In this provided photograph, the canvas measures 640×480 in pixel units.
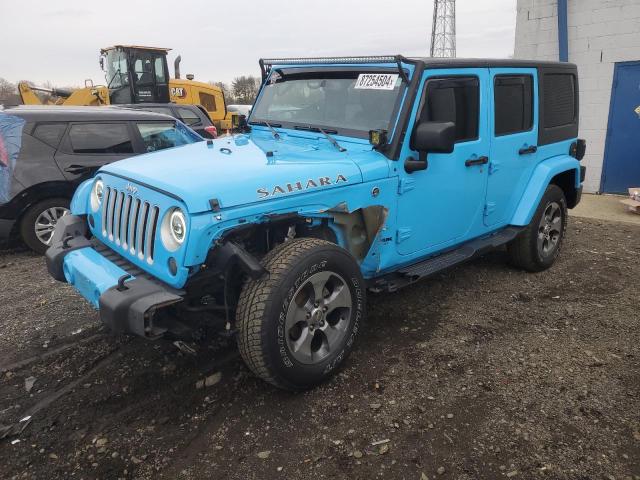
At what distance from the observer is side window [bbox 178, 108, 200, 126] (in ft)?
33.4

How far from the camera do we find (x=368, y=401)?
2.98 meters

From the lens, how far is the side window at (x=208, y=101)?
15.2 meters

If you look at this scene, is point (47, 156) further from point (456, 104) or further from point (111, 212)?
point (456, 104)

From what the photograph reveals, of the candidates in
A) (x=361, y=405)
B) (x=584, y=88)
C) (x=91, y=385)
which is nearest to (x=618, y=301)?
(x=361, y=405)

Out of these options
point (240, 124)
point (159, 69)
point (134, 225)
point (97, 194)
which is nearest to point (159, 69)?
point (159, 69)

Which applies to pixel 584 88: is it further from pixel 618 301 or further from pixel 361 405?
pixel 361 405

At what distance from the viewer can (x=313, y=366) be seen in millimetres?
2951

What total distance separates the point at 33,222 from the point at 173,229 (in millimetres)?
3931

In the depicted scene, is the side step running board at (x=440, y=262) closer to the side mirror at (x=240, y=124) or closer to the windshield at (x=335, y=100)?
the windshield at (x=335, y=100)

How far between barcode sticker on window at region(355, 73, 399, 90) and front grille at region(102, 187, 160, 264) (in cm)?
177

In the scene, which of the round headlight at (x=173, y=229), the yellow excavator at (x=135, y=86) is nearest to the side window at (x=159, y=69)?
the yellow excavator at (x=135, y=86)

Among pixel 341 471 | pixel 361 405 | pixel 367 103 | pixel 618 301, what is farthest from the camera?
pixel 618 301

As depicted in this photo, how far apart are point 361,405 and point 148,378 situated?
1.40 meters

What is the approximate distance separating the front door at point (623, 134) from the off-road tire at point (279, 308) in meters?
7.60
